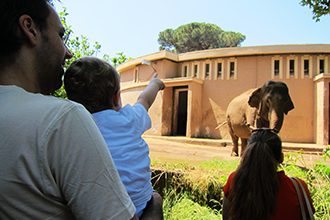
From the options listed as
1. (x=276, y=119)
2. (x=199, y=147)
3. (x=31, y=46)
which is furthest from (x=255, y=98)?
(x=199, y=147)

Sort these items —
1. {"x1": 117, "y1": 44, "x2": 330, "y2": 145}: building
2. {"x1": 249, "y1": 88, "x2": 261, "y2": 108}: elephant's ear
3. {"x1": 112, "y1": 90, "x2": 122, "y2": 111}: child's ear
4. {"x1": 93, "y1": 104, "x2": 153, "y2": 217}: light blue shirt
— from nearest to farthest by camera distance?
{"x1": 93, "y1": 104, "x2": 153, "y2": 217}: light blue shirt < {"x1": 112, "y1": 90, "x2": 122, "y2": 111}: child's ear < {"x1": 249, "y1": 88, "x2": 261, "y2": 108}: elephant's ear < {"x1": 117, "y1": 44, "x2": 330, "y2": 145}: building

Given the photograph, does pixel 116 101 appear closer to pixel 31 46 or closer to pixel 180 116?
pixel 31 46

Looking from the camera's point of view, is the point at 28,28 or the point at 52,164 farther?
the point at 28,28

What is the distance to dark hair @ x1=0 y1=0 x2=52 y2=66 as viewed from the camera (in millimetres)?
666

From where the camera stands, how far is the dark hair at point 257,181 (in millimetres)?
1616

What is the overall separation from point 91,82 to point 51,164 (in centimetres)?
71

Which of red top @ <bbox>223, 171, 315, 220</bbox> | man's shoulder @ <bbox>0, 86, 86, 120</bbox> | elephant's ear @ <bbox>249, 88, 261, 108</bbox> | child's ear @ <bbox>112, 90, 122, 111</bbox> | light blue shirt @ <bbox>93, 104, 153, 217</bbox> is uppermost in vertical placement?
elephant's ear @ <bbox>249, 88, 261, 108</bbox>

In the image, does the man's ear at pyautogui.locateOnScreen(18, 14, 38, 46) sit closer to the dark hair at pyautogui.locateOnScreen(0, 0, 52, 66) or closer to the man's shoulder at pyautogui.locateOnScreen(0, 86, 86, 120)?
the dark hair at pyautogui.locateOnScreen(0, 0, 52, 66)

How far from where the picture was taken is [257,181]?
1673 millimetres

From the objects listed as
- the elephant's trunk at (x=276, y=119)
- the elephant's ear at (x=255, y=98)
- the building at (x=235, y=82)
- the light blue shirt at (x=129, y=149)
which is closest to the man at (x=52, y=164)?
the light blue shirt at (x=129, y=149)

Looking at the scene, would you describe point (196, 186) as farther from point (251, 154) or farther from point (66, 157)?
point (66, 157)

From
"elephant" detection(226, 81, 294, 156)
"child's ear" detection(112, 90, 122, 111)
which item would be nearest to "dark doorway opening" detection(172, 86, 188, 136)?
"elephant" detection(226, 81, 294, 156)

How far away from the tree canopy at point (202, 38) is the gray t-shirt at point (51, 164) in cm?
3060

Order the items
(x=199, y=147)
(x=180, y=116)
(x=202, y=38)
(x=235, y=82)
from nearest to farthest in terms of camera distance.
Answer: (x=199, y=147), (x=235, y=82), (x=180, y=116), (x=202, y=38)
